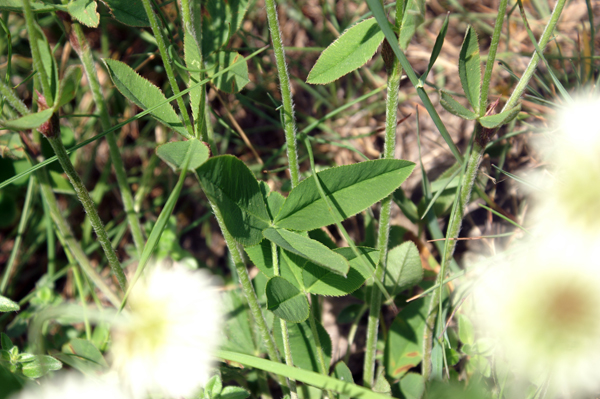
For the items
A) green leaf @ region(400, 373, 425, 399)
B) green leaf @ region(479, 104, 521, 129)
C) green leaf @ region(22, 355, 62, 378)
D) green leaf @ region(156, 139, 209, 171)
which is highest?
green leaf @ region(156, 139, 209, 171)

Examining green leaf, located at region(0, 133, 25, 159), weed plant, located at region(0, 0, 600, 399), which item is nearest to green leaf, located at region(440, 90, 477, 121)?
weed plant, located at region(0, 0, 600, 399)

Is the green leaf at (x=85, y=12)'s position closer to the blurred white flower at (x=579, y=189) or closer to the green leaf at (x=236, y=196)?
the green leaf at (x=236, y=196)

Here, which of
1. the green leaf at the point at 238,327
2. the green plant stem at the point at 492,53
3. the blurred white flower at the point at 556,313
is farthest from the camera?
the green leaf at the point at 238,327

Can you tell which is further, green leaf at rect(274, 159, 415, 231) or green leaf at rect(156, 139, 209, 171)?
green leaf at rect(274, 159, 415, 231)

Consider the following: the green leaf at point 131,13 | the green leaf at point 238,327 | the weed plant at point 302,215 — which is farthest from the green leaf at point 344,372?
the green leaf at point 131,13

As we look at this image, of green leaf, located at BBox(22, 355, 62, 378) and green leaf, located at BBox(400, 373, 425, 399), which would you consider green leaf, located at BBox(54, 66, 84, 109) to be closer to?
green leaf, located at BBox(22, 355, 62, 378)

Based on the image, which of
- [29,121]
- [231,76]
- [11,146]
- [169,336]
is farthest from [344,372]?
[11,146]
